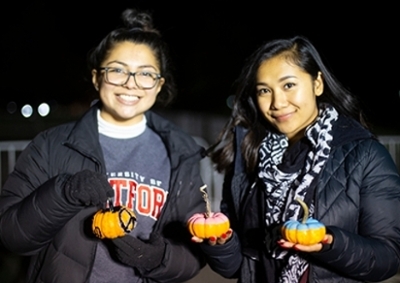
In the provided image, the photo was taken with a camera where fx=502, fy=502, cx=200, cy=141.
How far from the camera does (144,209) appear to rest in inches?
105

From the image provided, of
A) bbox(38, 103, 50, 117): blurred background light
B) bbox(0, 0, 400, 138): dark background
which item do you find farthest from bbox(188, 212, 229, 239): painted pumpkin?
bbox(38, 103, 50, 117): blurred background light

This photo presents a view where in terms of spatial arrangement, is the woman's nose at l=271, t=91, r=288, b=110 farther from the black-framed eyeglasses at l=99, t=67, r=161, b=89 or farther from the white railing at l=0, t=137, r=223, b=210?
the white railing at l=0, t=137, r=223, b=210

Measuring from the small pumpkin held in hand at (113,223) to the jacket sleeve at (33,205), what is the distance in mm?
125

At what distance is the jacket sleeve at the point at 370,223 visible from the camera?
2170mm

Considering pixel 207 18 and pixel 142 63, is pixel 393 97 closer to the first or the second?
pixel 207 18

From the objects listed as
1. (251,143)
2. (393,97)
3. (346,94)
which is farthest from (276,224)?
(393,97)

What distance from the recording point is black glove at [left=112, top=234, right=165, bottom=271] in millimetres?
2377

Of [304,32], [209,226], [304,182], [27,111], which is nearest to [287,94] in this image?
[304,182]

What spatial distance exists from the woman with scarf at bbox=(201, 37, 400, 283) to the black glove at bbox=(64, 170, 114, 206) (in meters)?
0.56

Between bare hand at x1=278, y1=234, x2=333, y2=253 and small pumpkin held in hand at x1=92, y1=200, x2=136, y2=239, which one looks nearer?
bare hand at x1=278, y1=234, x2=333, y2=253

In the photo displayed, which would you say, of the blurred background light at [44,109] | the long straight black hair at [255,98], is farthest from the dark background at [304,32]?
the long straight black hair at [255,98]

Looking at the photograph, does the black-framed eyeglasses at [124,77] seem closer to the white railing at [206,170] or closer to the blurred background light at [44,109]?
the white railing at [206,170]

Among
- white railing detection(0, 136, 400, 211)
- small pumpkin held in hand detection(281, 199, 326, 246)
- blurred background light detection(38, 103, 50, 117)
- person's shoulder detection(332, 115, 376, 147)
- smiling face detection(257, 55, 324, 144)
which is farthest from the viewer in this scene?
blurred background light detection(38, 103, 50, 117)

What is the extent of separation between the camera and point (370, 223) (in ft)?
7.50
